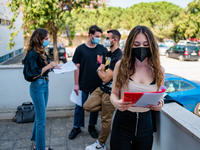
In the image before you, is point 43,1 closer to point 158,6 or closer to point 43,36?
point 43,36

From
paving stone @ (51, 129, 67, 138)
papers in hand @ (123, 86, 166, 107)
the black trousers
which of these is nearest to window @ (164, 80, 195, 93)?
paving stone @ (51, 129, 67, 138)

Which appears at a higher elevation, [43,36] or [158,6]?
[158,6]

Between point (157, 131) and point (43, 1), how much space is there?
8.71 meters

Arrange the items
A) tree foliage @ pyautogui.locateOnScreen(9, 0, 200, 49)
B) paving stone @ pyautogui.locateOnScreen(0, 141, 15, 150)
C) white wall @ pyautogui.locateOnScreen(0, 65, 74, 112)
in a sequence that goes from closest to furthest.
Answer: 1. paving stone @ pyautogui.locateOnScreen(0, 141, 15, 150)
2. white wall @ pyautogui.locateOnScreen(0, 65, 74, 112)
3. tree foliage @ pyautogui.locateOnScreen(9, 0, 200, 49)

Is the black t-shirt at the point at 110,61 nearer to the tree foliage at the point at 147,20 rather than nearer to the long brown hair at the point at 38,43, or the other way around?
the long brown hair at the point at 38,43

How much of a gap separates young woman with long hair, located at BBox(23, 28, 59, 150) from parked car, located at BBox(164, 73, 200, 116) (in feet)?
12.4

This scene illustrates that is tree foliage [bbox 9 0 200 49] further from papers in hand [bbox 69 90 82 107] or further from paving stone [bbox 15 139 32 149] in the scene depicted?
paving stone [bbox 15 139 32 149]

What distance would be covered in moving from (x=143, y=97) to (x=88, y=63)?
7.74 feet

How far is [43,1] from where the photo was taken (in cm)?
970

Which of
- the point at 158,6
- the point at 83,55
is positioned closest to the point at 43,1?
the point at 83,55

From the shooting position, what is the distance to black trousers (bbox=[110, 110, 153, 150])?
204 centimetres

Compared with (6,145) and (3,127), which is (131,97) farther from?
(3,127)

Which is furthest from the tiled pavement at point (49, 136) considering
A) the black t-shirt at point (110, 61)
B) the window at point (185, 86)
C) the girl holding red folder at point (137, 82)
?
the window at point (185, 86)

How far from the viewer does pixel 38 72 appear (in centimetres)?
304
